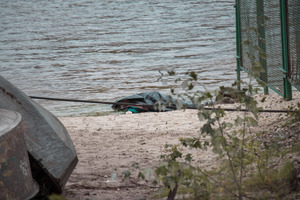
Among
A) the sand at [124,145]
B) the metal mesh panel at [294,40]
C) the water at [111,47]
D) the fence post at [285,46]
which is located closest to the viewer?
the sand at [124,145]

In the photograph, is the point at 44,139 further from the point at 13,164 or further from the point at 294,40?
the point at 294,40

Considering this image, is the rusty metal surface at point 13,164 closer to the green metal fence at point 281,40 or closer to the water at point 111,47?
the water at point 111,47

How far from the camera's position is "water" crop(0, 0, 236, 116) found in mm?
10672

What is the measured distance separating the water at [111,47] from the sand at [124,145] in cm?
98

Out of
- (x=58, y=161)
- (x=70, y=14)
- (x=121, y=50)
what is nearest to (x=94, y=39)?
(x=121, y=50)

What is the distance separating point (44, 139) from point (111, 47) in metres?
12.4

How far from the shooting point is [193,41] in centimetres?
1642

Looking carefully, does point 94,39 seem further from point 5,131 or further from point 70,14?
point 5,131

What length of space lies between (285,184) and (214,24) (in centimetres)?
1705

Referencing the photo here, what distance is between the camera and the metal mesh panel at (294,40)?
5.63 m

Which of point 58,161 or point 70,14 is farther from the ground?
point 58,161

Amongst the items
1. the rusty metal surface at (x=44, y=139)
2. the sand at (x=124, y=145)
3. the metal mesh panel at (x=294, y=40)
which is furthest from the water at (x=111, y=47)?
the metal mesh panel at (x=294, y=40)

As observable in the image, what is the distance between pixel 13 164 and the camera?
313cm

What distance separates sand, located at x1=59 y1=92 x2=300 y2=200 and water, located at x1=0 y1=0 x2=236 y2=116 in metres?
0.98
